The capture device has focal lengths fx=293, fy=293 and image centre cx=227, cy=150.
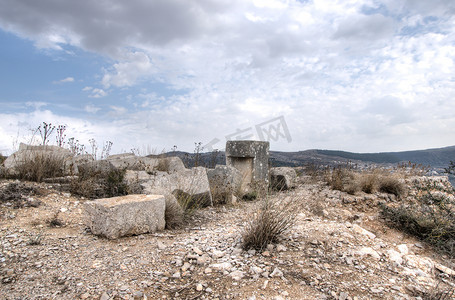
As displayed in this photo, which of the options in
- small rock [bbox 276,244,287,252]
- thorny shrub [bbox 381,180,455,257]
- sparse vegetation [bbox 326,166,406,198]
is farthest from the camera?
sparse vegetation [bbox 326,166,406,198]

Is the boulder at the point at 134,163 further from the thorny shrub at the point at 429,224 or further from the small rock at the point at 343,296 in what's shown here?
the small rock at the point at 343,296

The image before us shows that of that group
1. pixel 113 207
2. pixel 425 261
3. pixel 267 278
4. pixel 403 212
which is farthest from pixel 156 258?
pixel 403 212

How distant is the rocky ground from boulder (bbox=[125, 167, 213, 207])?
0.98 metres

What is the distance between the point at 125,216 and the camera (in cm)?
365

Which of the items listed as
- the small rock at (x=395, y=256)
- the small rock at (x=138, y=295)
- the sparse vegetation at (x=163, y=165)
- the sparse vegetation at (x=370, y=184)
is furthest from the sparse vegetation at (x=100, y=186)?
the sparse vegetation at (x=370, y=184)

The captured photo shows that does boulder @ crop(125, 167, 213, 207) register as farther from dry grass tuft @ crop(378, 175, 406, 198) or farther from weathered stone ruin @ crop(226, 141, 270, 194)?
dry grass tuft @ crop(378, 175, 406, 198)

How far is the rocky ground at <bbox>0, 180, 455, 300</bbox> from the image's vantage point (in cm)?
246

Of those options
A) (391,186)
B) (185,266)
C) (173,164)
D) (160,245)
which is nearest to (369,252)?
(185,266)

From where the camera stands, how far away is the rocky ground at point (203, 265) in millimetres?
2463

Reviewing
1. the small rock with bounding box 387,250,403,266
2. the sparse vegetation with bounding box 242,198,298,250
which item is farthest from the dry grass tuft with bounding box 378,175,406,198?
the sparse vegetation with bounding box 242,198,298,250

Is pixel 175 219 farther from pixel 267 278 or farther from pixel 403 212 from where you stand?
pixel 403 212

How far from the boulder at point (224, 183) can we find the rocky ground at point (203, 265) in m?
1.84

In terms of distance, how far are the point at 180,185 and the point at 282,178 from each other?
400 cm

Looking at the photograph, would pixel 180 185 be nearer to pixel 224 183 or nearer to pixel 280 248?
pixel 224 183
